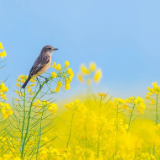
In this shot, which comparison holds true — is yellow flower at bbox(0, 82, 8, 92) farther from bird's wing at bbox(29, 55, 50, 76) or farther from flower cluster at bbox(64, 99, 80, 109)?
flower cluster at bbox(64, 99, 80, 109)

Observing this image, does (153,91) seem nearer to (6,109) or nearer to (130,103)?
(130,103)

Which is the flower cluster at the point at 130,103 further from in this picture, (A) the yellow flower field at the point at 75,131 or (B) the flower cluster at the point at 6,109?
(B) the flower cluster at the point at 6,109

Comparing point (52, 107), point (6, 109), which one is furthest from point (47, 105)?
point (6, 109)

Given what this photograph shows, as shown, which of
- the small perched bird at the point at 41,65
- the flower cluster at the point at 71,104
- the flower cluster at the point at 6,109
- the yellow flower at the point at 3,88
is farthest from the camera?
the flower cluster at the point at 71,104

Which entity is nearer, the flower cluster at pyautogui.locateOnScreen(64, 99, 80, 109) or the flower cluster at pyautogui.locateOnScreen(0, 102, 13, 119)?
the flower cluster at pyautogui.locateOnScreen(0, 102, 13, 119)

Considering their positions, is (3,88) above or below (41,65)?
below

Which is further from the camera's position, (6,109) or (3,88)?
(3,88)

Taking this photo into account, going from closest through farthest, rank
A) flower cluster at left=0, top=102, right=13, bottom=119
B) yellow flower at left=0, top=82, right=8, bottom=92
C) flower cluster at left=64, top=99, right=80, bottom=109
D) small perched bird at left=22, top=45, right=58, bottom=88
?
flower cluster at left=0, top=102, right=13, bottom=119, yellow flower at left=0, top=82, right=8, bottom=92, small perched bird at left=22, top=45, right=58, bottom=88, flower cluster at left=64, top=99, right=80, bottom=109

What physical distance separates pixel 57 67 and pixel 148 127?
1294mm

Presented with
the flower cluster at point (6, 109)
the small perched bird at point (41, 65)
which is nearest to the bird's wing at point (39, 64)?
the small perched bird at point (41, 65)

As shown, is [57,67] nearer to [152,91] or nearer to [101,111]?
[101,111]

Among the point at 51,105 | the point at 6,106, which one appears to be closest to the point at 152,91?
the point at 51,105

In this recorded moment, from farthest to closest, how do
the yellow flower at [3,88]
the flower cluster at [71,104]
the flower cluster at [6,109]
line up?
the flower cluster at [71,104], the yellow flower at [3,88], the flower cluster at [6,109]

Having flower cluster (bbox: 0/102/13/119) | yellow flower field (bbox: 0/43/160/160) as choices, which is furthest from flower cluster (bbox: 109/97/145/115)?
flower cluster (bbox: 0/102/13/119)
